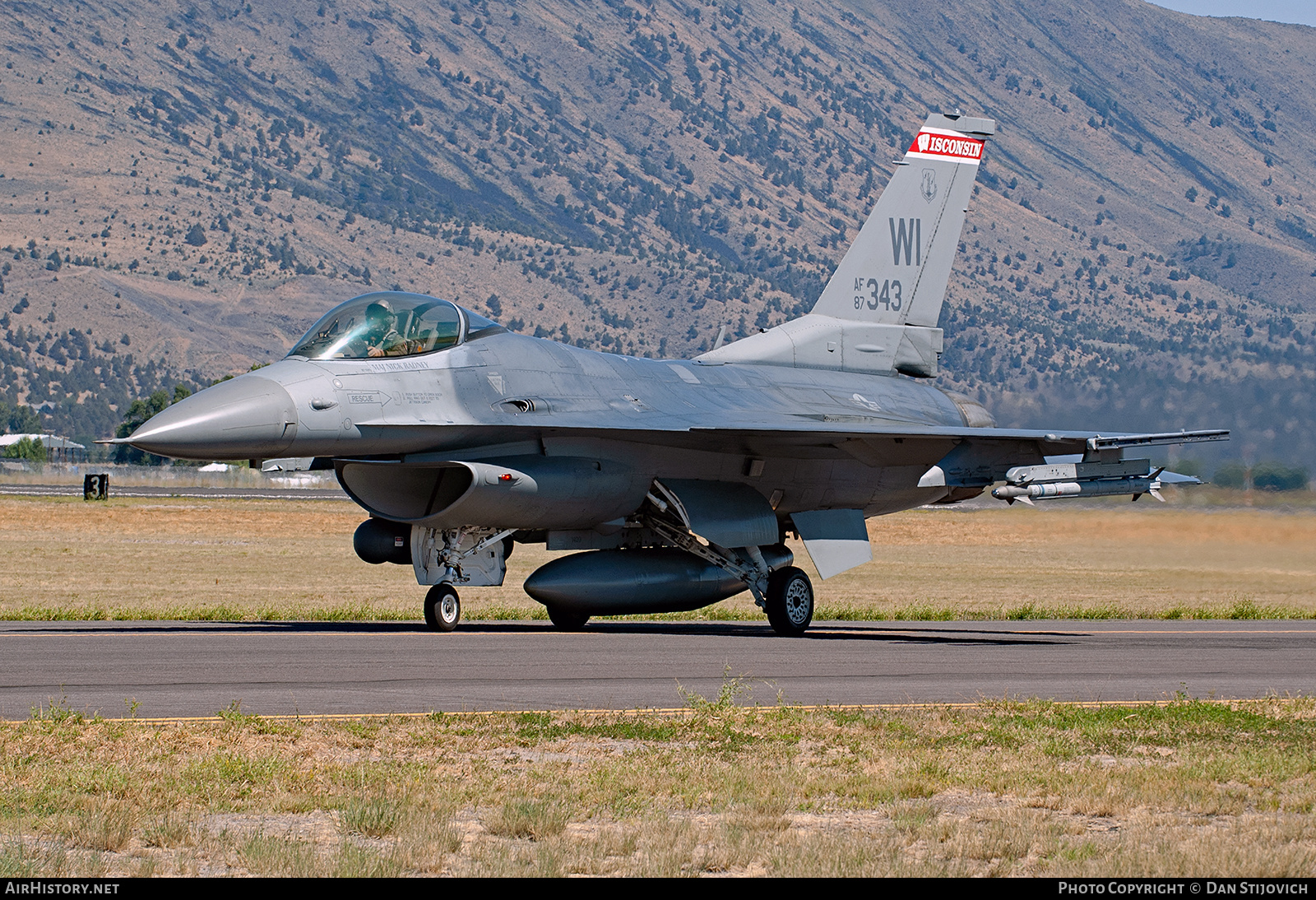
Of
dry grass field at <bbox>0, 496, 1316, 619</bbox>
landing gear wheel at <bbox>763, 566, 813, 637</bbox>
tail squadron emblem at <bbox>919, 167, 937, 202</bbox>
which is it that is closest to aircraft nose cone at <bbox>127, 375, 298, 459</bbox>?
dry grass field at <bbox>0, 496, 1316, 619</bbox>

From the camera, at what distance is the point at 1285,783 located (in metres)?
8.90

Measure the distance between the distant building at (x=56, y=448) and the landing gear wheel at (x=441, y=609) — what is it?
139 m

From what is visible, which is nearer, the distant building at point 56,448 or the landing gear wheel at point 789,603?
the landing gear wheel at point 789,603

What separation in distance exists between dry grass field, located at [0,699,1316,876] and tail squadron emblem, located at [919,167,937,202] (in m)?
14.4

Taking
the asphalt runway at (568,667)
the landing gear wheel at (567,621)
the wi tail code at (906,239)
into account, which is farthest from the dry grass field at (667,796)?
the wi tail code at (906,239)

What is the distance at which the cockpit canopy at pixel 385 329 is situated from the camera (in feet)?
57.4

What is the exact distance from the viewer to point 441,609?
60.7ft

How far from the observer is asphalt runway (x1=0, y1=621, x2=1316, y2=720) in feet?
39.7

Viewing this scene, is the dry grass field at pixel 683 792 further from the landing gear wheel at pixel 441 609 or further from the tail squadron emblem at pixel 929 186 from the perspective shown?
the tail squadron emblem at pixel 929 186

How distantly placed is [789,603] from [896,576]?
1844 centimetres

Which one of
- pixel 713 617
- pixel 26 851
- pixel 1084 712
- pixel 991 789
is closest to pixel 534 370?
pixel 713 617

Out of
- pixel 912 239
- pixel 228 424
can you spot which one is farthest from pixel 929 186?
pixel 228 424

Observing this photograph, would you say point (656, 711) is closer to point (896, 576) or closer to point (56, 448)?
point (896, 576)
